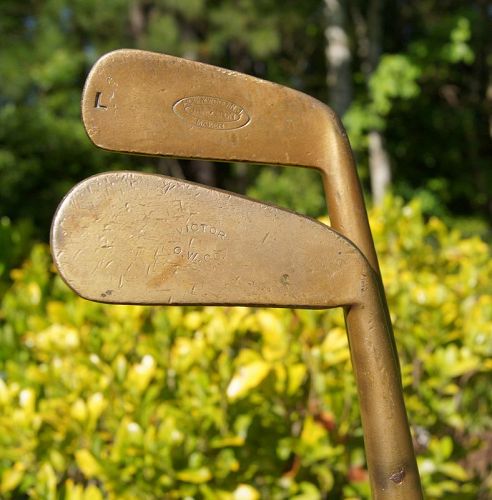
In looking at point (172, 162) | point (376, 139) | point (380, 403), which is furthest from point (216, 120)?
point (172, 162)

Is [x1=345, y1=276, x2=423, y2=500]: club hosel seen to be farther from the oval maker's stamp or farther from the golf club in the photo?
the oval maker's stamp

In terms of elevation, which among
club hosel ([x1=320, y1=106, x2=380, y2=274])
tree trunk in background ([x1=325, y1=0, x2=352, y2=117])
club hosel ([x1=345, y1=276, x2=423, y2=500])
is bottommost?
tree trunk in background ([x1=325, y1=0, x2=352, y2=117])

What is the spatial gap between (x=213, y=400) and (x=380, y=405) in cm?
58

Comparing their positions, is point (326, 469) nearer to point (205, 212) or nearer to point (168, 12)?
point (205, 212)

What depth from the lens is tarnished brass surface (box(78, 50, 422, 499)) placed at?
2.31ft

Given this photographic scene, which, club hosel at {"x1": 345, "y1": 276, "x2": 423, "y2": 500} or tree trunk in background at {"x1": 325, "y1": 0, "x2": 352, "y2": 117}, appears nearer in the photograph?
club hosel at {"x1": 345, "y1": 276, "x2": 423, "y2": 500}

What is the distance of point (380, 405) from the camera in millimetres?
739

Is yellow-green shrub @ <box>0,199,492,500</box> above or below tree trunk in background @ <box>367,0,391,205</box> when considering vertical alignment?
above

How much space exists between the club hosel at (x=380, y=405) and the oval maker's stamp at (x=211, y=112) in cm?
26

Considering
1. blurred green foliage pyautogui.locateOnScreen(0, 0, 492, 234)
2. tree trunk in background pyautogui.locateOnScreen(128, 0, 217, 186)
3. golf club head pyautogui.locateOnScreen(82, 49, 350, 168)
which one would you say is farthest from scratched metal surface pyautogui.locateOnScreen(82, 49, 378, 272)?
tree trunk in background pyautogui.locateOnScreen(128, 0, 217, 186)

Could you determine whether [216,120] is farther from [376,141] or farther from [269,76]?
[269,76]

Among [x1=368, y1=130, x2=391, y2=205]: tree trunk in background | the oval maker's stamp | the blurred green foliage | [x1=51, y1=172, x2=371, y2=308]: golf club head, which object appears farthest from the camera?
[x1=368, y1=130, x2=391, y2=205]: tree trunk in background

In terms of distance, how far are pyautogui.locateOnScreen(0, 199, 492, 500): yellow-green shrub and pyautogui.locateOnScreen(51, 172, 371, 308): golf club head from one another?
1.90 ft

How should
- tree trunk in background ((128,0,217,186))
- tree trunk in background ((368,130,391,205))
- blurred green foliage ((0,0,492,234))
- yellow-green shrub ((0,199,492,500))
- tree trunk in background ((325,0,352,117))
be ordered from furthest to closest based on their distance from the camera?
tree trunk in background ((368,130,391,205))
tree trunk in background ((128,0,217,186))
tree trunk in background ((325,0,352,117))
blurred green foliage ((0,0,492,234))
yellow-green shrub ((0,199,492,500))
